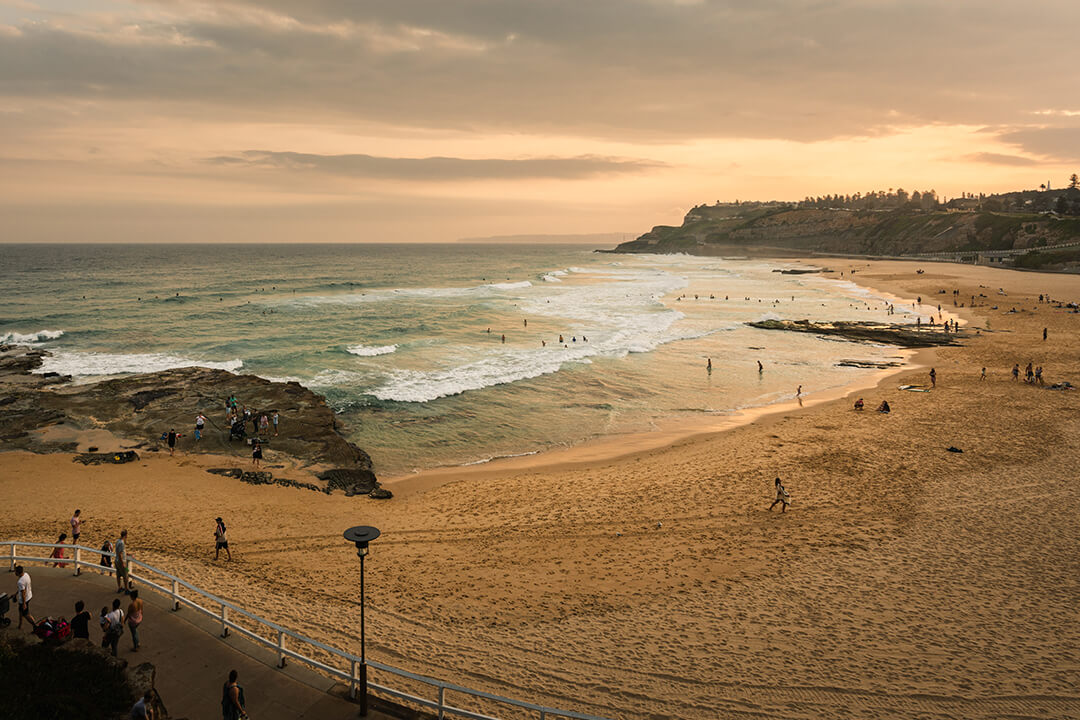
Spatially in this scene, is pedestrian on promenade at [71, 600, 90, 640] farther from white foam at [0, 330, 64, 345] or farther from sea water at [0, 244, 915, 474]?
white foam at [0, 330, 64, 345]

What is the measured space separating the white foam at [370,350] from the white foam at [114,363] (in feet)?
26.0

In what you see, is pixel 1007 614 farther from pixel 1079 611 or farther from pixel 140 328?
pixel 140 328

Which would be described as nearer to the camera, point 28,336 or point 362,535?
point 362,535

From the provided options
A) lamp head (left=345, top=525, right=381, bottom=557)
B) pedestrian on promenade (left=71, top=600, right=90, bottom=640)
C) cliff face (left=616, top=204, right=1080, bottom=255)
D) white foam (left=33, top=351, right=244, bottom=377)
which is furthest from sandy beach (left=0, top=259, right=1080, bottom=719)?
cliff face (left=616, top=204, right=1080, bottom=255)

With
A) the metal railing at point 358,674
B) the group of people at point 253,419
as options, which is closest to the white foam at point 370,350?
the group of people at point 253,419

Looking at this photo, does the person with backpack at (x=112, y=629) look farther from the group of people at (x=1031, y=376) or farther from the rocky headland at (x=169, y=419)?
the group of people at (x=1031, y=376)

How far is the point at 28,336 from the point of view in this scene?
51.8 m

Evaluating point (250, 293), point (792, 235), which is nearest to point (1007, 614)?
point (250, 293)

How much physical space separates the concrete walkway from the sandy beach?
1.94 metres

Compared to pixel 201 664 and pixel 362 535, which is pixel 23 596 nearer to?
pixel 201 664

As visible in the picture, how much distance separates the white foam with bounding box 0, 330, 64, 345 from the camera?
4952cm

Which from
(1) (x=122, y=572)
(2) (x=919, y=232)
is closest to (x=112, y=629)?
(1) (x=122, y=572)

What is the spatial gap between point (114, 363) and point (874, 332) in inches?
2293

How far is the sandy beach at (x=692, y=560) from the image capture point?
11094 millimetres
